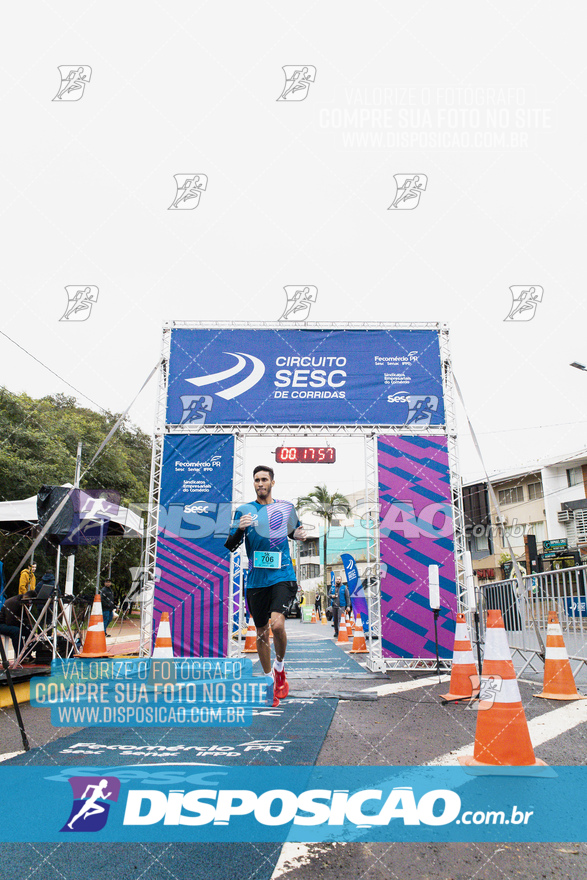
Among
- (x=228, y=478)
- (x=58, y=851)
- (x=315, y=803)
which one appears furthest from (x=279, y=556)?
(x=228, y=478)

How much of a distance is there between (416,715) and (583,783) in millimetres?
2551

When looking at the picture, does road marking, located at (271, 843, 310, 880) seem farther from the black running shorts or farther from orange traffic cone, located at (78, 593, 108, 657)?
orange traffic cone, located at (78, 593, 108, 657)

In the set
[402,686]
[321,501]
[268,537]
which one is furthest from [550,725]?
[321,501]

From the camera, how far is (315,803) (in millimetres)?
2977

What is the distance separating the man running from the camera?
224 inches

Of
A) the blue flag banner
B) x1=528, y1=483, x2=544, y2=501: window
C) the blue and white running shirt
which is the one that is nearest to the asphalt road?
the blue and white running shirt

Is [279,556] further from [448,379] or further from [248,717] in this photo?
[448,379]

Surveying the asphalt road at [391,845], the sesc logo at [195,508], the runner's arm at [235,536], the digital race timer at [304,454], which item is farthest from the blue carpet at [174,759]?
the digital race timer at [304,454]

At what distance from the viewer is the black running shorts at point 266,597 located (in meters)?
5.67

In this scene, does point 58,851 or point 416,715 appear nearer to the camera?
point 58,851

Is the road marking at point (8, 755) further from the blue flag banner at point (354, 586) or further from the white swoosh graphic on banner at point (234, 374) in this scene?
the blue flag banner at point (354, 586)

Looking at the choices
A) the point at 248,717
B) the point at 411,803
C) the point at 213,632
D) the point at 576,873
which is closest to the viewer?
the point at 576,873

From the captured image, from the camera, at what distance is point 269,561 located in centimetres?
574

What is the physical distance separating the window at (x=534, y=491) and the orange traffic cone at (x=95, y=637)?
37.2m
